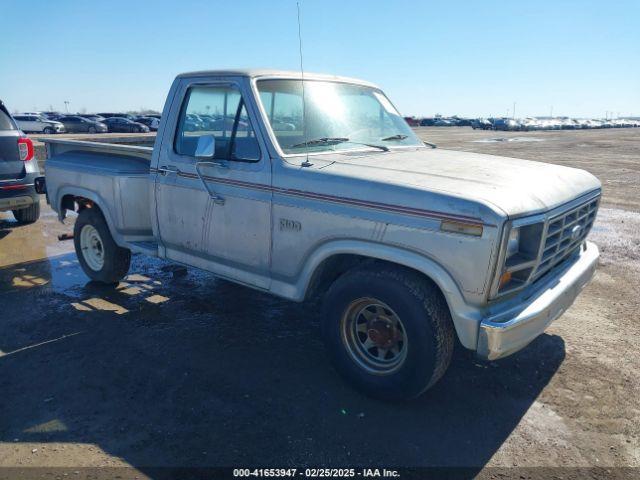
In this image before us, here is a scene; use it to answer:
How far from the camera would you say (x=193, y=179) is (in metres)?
4.27

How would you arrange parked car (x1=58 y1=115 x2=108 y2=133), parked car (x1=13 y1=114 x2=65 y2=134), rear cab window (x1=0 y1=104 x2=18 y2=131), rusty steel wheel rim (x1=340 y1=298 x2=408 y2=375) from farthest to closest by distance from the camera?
parked car (x1=58 y1=115 x2=108 y2=133)
parked car (x1=13 y1=114 x2=65 y2=134)
rear cab window (x1=0 y1=104 x2=18 y2=131)
rusty steel wheel rim (x1=340 y1=298 x2=408 y2=375)

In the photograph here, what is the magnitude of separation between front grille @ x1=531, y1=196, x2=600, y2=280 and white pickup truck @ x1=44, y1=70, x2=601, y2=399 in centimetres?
2

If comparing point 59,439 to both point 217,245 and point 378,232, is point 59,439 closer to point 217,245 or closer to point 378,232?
point 217,245

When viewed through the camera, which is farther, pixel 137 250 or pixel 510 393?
pixel 137 250

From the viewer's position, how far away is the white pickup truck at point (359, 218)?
9.74ft

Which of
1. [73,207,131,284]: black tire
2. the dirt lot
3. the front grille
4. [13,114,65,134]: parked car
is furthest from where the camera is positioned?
[13,114,65,134]: parked car

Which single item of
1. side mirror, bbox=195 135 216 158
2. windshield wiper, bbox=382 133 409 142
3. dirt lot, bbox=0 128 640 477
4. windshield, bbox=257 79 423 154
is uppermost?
windshield, bbox=257 79 423 154

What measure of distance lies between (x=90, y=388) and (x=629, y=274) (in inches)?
231

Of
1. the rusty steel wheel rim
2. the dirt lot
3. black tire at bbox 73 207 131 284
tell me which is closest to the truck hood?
the rusty steel wheel rim

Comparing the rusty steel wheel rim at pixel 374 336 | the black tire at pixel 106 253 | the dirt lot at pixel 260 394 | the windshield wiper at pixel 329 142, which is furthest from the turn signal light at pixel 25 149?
the rusty steel wheel rim at pixel 374 336

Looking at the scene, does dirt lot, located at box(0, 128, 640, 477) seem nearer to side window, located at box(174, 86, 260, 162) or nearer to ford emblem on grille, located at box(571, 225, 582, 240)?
ford emblem on grille, located at box(571, 225, 582, 240)

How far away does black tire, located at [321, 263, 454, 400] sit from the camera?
10.3 feet

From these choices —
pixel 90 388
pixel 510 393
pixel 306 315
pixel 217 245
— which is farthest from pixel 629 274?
pixel 90 388

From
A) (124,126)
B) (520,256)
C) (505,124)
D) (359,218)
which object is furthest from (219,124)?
(505,124)
